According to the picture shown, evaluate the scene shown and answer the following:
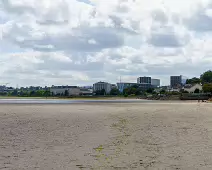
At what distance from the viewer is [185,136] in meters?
16.7

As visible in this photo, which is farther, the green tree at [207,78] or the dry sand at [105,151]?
the green tree at [207,78]

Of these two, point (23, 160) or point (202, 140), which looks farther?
point (202, 140)

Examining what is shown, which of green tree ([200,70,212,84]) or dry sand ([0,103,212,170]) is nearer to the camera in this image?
dry sand ([0,103,212,170])

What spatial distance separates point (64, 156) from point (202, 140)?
6.22 meters

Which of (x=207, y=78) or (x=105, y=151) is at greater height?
(x=207, y=78)

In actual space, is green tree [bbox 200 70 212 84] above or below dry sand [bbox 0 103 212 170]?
above

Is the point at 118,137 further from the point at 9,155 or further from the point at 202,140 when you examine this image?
the point at 9,155

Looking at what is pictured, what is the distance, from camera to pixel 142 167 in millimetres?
9969

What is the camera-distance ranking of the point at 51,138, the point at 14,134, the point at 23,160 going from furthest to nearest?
the point at 14,134, the point at 51,138, the point at 23,160

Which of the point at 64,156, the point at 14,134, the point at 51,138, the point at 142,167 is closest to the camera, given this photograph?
the point at 142,167

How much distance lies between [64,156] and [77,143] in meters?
2.93

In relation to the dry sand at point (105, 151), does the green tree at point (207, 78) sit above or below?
above

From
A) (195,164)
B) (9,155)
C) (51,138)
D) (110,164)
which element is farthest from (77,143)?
(195,164)

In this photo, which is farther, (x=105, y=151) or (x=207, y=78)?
(x=207, y=78)
